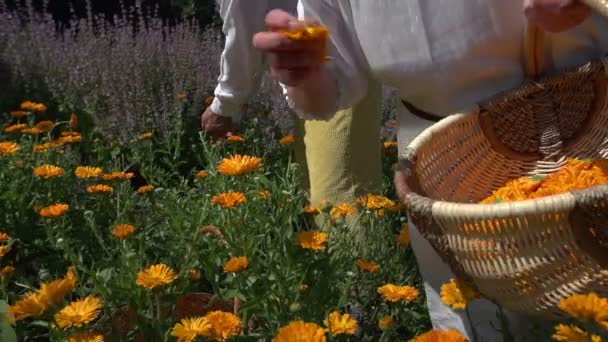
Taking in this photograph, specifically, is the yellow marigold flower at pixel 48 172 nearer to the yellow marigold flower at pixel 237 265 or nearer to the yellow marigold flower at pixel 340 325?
the yellow marigold flower at pixel 237 265

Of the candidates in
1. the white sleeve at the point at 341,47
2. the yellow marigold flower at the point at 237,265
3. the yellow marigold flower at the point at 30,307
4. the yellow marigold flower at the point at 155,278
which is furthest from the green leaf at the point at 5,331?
the white sleeve at the point at 341,47

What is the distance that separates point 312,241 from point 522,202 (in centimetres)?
48

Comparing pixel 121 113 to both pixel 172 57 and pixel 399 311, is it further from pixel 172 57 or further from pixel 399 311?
pixel 399 311

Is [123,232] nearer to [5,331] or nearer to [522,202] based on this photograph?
Answer: [5,331]

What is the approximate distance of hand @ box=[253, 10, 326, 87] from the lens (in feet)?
4.11

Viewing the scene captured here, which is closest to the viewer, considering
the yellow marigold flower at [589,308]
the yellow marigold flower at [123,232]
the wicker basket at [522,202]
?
the yellow marigold flower at [589,308]

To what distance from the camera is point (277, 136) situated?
3.37 meters

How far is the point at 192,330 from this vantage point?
1197 millimetres

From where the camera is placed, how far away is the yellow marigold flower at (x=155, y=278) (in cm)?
130

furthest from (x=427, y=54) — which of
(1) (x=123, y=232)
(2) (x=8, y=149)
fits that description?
(2) (x=8, y=149)

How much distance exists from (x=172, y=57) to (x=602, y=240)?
3.10 m

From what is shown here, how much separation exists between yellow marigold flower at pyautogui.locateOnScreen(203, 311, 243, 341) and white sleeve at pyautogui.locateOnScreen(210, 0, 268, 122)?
0.93m

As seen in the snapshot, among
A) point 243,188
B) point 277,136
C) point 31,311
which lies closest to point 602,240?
point 31,311

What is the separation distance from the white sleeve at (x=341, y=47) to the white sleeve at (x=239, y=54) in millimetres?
533
